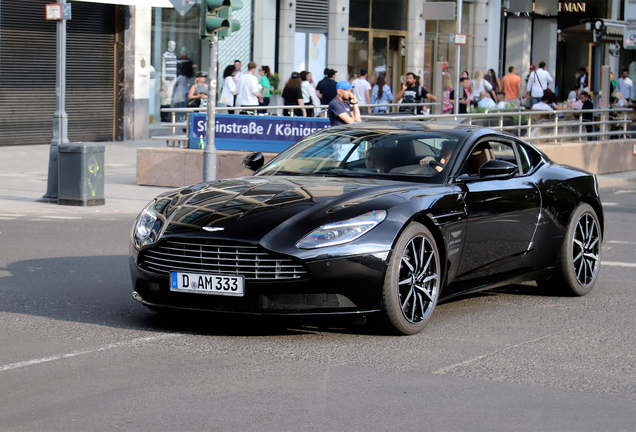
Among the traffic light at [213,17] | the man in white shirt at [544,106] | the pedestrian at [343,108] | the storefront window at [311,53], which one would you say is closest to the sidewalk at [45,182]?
the man in white shirt at [544,106]

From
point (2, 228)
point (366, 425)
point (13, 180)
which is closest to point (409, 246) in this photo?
point (366, 425)

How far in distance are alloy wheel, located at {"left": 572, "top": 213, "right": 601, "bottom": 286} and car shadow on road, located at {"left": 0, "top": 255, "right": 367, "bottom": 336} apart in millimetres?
2431

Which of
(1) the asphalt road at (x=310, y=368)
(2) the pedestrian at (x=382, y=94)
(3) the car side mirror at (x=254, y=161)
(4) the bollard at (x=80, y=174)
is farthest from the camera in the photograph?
(2) the pedestrian at (x=382, y=94)

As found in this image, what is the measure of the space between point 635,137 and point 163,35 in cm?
1296

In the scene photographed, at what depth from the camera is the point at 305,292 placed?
6.09 metres

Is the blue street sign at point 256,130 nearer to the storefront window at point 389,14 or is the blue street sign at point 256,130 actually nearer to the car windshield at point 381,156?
the car windshield at point 381,156

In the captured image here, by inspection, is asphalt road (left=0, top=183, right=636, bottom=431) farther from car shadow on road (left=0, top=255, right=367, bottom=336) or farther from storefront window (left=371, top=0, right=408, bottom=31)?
storefront window (left=371, top=0, right=408, bottom=31)

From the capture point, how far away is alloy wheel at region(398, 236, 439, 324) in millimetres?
6453

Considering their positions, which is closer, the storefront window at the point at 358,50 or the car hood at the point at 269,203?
the car hood at the point at 269,203

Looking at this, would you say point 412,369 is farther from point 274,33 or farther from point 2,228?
point 274,33

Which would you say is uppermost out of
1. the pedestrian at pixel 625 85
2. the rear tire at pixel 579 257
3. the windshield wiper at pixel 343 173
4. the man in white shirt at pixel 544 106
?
the pedestrian at pixel 625 85

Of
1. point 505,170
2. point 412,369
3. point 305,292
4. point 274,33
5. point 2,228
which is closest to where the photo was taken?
point 412,369

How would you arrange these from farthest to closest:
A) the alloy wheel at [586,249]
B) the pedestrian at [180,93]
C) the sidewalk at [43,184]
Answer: the pedestrian at [180,93], the sidewalk at [43,184], the alloy wheel at [586,249]

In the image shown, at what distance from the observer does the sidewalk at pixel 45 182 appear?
46.6 feet
